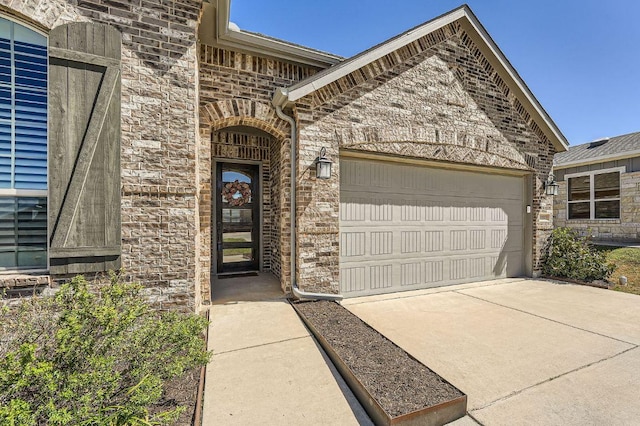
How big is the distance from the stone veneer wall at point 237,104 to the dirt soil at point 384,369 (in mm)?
1528

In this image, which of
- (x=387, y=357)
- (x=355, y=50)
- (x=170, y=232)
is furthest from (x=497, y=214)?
(x=170, y=232)

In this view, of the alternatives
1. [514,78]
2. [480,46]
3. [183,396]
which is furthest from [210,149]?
[514,78]

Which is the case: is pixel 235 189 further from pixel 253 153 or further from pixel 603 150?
pixel 603 150

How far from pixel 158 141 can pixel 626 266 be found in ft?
36.6

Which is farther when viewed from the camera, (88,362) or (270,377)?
(270,377)

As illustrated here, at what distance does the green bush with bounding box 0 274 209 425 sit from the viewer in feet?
4.73

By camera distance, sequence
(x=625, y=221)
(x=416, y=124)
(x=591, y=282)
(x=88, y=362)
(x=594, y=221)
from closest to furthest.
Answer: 1. (x=88, y=362)
2. (x=416, y=124)
3. (x=591, y=282)
4. (x=625, y=221)
5. (x=594, y=221)

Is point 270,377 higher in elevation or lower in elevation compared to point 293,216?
lower

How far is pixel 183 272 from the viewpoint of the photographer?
3.30 metres

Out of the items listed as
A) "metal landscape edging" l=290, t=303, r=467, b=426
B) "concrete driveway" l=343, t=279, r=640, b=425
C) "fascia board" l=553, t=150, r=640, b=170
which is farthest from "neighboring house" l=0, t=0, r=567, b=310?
"fascia board" l=553, t=150, r=640, b=170

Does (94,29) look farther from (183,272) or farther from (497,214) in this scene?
(497,214)

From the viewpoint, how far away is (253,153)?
6.12 metres

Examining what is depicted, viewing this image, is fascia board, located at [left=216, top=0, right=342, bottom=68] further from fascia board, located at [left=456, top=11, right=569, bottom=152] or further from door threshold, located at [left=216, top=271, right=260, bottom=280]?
door threshold, located at [left=216, top=271, right=260, bottom=280]

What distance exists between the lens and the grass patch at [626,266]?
5977mm
